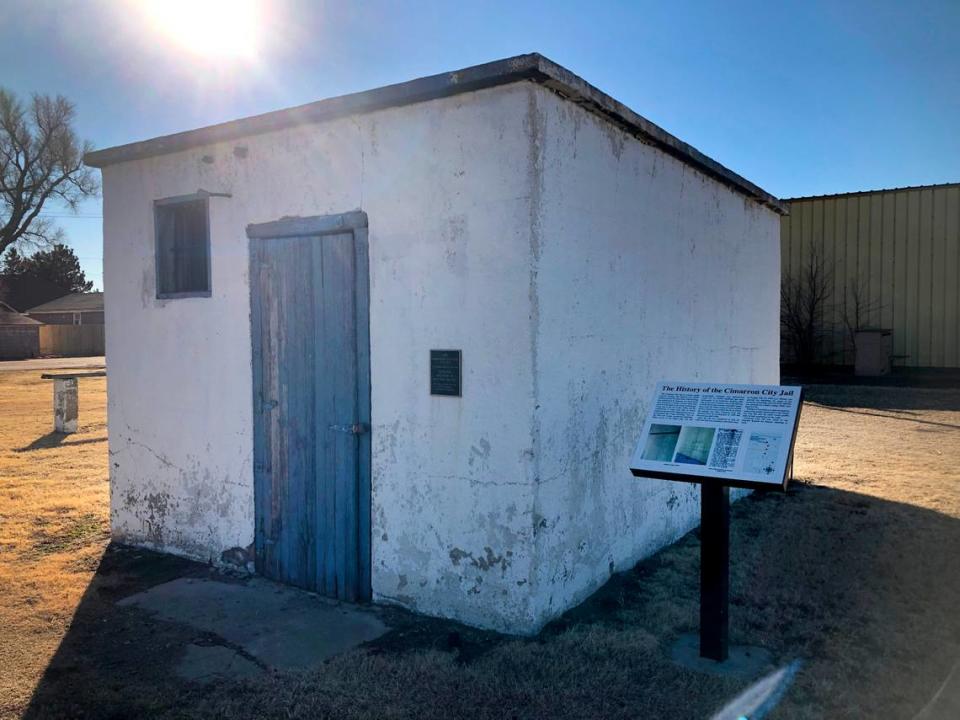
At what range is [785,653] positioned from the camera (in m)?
4.27

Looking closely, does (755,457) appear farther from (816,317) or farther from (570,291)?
(816,317)

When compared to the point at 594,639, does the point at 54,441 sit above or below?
above

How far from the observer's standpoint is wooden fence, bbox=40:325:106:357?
46.0 m

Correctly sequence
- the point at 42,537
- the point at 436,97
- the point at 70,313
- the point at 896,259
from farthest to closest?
the point at 70,313 → the point at 896,259 → the point at 42,537 → the point at 436,97

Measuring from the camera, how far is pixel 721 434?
13.5ft

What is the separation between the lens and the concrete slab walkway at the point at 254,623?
4.20m

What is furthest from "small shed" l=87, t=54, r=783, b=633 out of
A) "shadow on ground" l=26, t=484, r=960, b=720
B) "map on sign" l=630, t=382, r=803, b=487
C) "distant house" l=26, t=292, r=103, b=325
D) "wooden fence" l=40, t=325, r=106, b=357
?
"distant house" l=26, t=292, r=103, b=325

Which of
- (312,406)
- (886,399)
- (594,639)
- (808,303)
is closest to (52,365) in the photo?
(808,303)

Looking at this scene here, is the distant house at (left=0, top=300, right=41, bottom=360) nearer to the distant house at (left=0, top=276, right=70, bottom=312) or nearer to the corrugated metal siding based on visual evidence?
the distant house at (left=0, top=276, right=70, bottom=312)

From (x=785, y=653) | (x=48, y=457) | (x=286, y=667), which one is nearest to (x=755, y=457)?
(x=785, y=653)

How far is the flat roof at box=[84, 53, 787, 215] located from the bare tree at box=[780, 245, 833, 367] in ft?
61.2

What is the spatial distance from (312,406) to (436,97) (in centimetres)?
223

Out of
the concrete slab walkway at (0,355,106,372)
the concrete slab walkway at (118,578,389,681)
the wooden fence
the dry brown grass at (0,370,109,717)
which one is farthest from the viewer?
the wooden fence

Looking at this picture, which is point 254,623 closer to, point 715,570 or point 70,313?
point 715,570
